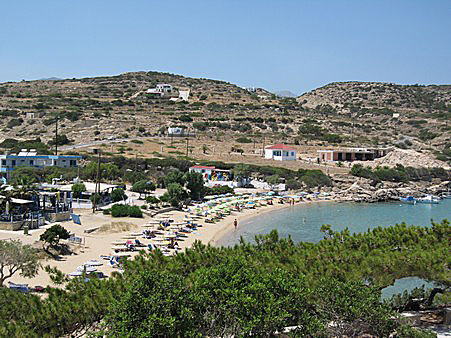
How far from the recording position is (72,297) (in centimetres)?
1054

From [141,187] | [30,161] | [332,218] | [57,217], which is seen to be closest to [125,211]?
[57,217]

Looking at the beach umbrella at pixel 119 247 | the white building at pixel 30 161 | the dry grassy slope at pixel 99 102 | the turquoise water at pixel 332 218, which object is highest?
the dry grassy slope at pixel 99 102

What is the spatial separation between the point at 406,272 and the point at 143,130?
2533 inches

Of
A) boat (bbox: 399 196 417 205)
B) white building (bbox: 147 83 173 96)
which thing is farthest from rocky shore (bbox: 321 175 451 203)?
white building (bbox: 147 83 173 96)

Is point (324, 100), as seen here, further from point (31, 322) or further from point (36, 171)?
point (31, 322)

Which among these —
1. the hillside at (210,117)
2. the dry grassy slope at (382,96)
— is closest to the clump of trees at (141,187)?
the hillside at (210,117)

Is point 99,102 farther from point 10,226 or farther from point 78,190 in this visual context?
point 10,226

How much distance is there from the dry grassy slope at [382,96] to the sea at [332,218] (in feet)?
226

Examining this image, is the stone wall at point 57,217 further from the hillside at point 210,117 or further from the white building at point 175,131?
the white building at point 175,131

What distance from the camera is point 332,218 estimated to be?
120ft

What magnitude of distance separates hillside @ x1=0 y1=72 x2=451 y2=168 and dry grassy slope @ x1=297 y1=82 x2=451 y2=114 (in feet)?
1.06

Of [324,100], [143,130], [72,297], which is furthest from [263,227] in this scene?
[324,100]

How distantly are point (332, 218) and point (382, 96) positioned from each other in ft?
310

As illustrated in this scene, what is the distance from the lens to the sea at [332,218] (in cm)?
2970
